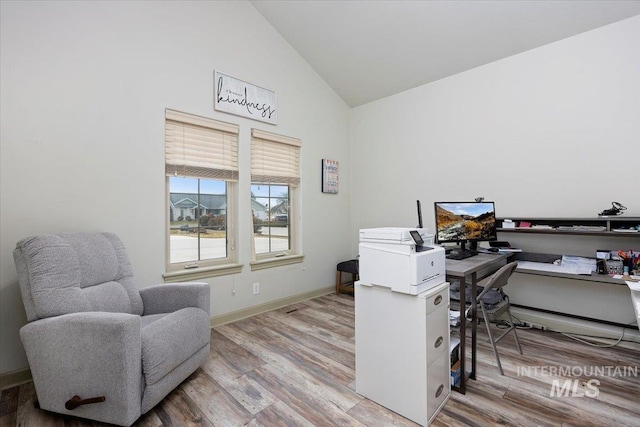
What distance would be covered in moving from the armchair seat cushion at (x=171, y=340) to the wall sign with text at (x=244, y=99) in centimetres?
215

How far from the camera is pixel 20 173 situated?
2.12 metres

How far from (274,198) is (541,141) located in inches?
118

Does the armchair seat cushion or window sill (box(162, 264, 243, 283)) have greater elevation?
window sill (box(162, 264, 243, 283))

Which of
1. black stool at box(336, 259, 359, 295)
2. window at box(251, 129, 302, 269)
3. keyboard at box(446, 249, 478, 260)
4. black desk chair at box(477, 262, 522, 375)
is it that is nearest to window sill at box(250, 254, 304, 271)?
window at box(251, 129, 302, 269)

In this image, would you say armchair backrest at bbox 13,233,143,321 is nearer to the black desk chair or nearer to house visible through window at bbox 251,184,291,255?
house visible through window at bbox 251,184,291,255

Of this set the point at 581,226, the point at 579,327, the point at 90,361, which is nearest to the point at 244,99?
the point at 90,361

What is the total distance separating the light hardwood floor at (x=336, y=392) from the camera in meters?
1.73

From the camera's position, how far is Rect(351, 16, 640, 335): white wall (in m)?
2.61

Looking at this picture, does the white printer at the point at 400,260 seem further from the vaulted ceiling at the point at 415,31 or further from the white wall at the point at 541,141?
the vaulted ceiling at the point at 415,31

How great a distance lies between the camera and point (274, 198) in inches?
152

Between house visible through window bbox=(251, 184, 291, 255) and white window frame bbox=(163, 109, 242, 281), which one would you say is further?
house visible through window bbox=(251, 184, 291, 255)

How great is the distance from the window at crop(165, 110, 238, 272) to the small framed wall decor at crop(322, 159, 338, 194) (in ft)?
4.53

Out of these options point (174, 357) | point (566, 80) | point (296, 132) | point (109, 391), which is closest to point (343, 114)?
point (296, 132)

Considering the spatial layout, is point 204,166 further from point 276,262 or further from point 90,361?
point 90,361
